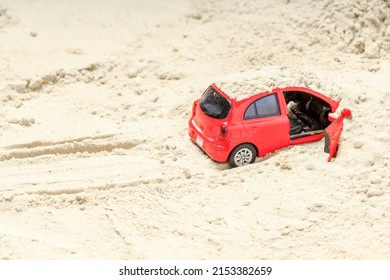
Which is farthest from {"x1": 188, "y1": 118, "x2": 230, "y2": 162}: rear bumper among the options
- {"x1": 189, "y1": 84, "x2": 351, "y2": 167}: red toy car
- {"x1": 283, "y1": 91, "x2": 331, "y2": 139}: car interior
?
{"x1": 283, "y1": 91, "x2": 331, "y2": 139}: car interior

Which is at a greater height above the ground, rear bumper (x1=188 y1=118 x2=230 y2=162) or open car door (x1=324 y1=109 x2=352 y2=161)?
open car door (x1=324 y1=109 x2=352 y2=161)

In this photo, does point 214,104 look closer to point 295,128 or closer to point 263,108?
point 263,108

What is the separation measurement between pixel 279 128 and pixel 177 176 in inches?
58.1

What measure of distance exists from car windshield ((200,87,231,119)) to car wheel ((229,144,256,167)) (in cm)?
47

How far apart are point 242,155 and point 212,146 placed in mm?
406

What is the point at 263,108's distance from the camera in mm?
9000

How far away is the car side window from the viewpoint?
29.3 ft

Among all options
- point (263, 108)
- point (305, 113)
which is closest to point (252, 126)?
point (263, 108)

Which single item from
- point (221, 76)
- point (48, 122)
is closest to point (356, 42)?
point (221, 76)

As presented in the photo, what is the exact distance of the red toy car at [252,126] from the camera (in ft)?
29.0

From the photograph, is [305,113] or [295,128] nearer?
[295,128]

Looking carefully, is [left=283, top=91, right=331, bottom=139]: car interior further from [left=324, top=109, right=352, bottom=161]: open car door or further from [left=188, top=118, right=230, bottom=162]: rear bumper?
[left=188, top=118, right=230, bottom=162]: rear bumper

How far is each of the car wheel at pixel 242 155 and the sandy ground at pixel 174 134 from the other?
0.70 ft

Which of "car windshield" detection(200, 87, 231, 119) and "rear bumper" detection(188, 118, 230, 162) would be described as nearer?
"rear bumper" detection(188, 118, 230, 162)
